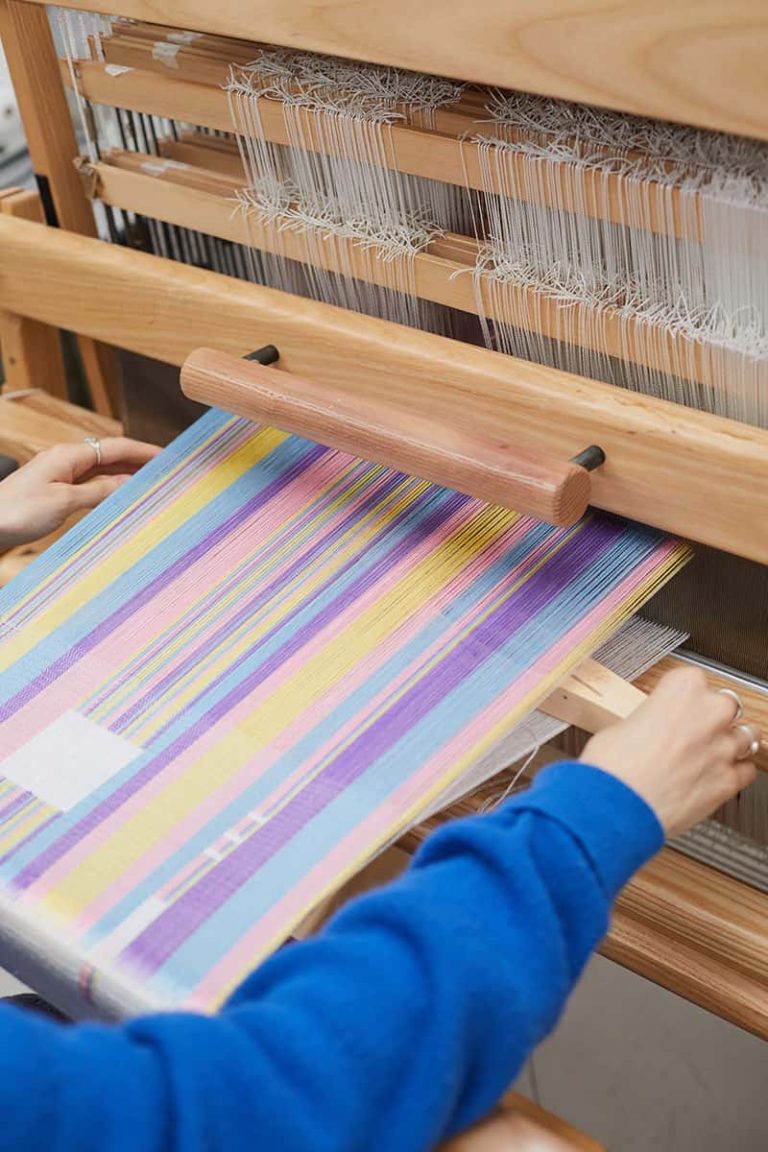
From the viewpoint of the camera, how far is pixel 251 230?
1.21 metres

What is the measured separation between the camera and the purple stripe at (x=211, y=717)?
2.83ft

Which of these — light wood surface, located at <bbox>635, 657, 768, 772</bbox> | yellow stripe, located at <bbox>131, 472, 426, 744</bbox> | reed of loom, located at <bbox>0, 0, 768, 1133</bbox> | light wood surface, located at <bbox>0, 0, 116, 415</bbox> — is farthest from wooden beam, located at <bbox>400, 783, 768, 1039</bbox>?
light wood surface, located at <bbox>0, 0, 116, 415</bbox>

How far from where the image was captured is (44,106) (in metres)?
1.29

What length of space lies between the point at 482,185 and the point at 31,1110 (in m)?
0.73

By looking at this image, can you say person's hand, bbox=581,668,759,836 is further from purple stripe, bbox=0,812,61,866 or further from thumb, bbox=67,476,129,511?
thumb, bbox=67,476,129,511

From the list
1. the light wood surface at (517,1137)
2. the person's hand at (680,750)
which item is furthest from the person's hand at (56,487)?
the light wood surface at (517,1137)

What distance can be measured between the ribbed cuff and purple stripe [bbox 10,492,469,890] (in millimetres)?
274

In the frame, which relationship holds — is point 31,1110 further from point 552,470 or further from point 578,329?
point 578,329

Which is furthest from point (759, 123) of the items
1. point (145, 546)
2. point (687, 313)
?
point (145, 546)

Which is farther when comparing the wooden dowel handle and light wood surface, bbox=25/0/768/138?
the wooden dowel handle

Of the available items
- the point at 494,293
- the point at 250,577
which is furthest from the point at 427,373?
the point at 250,577

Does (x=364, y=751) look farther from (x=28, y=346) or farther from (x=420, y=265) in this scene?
(x=28, y=346)

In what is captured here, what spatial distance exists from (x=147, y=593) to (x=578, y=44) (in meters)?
0.52

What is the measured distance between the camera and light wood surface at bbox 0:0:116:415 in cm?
124
